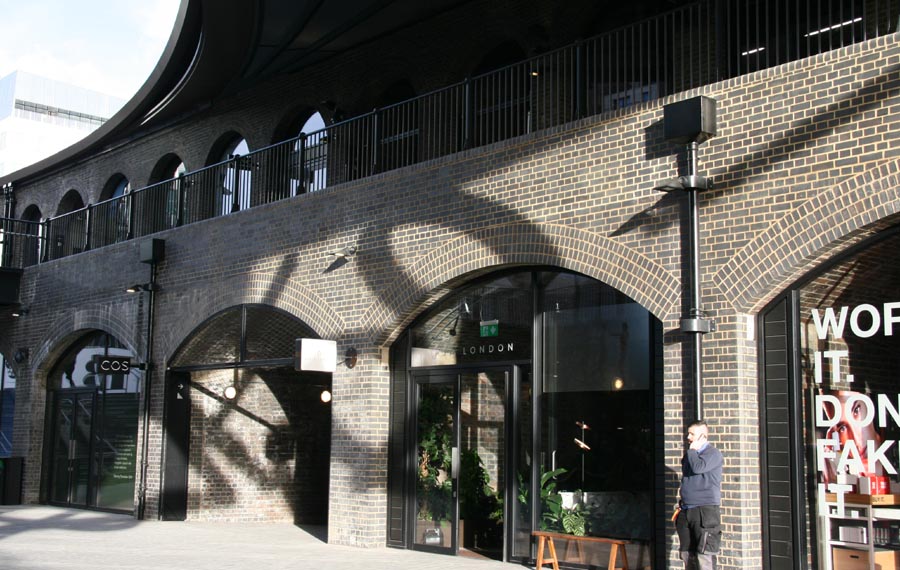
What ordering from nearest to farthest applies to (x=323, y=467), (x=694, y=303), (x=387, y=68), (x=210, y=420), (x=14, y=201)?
(x=694, y=303) → (x=387, y=68) → (x=210, y=420) → (x=323, y=467) → (x=14, y=201)

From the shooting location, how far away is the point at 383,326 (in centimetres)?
1357

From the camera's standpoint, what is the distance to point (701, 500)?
355 inches

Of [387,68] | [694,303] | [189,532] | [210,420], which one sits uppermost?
[387,68]

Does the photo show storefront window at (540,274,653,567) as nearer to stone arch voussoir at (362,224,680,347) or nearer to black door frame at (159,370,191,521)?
stone arch voussoir at (362,224,680,347)

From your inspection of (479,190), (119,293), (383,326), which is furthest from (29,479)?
(479,190)

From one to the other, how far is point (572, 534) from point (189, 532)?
23.2 feet

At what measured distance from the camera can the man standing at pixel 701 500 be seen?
8.98 meters

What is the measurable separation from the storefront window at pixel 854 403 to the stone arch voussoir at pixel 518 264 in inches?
58.3

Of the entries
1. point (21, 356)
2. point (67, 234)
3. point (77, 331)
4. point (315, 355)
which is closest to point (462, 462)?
point (315, 355)

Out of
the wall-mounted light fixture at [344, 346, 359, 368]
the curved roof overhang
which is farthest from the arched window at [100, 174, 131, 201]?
the wall-mounted light fixture at [344, 346, 359, 368]

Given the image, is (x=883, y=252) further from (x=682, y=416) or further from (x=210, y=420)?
(x=210, y=420)

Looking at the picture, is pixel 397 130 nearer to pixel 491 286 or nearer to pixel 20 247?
pixel 491 286

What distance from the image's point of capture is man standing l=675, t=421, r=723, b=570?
8.98 metres

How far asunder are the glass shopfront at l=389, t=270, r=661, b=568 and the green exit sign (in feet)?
0.05
